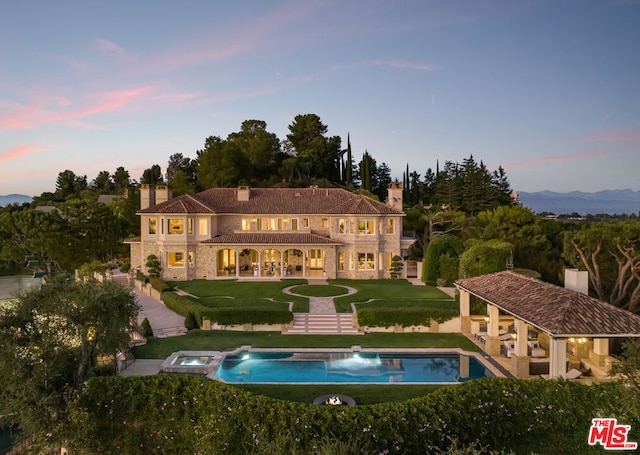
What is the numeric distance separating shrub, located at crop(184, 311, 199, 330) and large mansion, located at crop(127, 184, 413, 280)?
13.4m

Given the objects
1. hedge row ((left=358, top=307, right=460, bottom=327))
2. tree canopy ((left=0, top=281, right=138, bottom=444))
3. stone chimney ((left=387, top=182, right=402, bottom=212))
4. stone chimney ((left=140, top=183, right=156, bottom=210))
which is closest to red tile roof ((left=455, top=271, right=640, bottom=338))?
hedge row ((left=358, top=307, right=460, bottom=327))

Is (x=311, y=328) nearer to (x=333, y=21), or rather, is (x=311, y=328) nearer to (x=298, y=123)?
(x=333, y=21)

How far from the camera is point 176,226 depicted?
3712 centimetres

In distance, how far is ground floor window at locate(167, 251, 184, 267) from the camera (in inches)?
1457

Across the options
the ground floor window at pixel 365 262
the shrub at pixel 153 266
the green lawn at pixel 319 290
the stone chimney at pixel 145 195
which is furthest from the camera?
the stone chimney at pixel 145 195

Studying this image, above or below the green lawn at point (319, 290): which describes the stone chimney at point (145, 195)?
above

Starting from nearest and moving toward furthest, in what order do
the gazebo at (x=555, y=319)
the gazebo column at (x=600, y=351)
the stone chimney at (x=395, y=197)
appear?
the gazebo at (x=555, y=319) < the gazebo column at (x=600, y=351) < the stone chimney at (x=395, y=197)

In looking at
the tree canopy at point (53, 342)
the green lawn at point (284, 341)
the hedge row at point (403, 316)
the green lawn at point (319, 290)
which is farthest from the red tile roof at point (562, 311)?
the tree canopy at point (53, 342)

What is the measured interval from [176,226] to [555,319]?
3199 cm

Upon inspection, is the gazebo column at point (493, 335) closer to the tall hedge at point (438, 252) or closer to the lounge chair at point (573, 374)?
the lounge chair at point (573, 374)

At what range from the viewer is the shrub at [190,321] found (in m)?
22.9

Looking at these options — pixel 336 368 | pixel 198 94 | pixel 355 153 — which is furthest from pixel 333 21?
pixel 355 153

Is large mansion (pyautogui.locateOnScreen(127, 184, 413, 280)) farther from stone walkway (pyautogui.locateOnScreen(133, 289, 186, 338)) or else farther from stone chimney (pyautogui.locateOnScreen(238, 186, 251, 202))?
stone walkway (pyautogui.locateOnScreen(133, 289, 186, 338))

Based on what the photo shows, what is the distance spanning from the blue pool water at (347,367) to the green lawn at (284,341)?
99 cm
